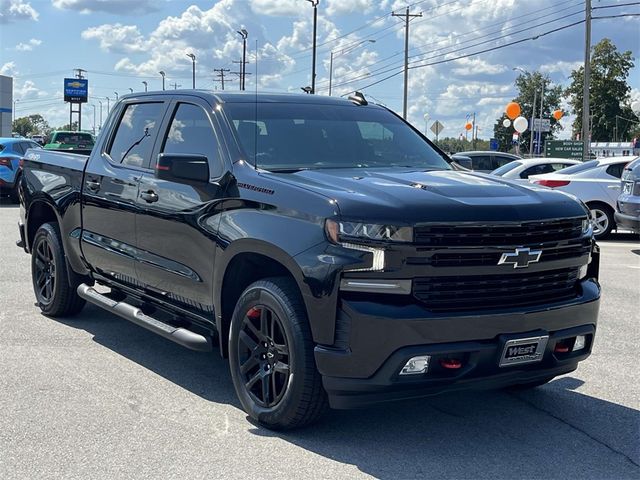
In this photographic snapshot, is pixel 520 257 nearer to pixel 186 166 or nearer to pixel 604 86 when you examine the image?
pixel 186 166

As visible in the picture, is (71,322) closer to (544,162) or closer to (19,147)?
(544,162)

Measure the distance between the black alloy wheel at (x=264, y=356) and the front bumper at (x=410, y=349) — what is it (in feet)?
1.27

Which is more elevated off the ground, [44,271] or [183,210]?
[183,210]

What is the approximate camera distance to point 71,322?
724cm

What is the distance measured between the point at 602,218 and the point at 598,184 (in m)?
0.64

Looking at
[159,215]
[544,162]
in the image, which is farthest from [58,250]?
[544,162]

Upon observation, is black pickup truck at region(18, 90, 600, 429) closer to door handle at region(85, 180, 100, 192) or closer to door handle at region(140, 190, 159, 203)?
door handle at region(140, 190, 159, 203)

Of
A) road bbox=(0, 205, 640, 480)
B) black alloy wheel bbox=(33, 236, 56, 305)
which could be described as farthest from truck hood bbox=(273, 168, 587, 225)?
black alloy wheel bbox=(33, 236, 56, 305)

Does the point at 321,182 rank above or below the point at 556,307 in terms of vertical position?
above

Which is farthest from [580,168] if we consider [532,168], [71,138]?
[71,138]

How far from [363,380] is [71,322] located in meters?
4.08

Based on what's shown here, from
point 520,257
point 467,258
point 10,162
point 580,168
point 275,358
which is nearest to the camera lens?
point 467,258

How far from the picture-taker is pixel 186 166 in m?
4.85

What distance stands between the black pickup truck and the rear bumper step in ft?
0.06
